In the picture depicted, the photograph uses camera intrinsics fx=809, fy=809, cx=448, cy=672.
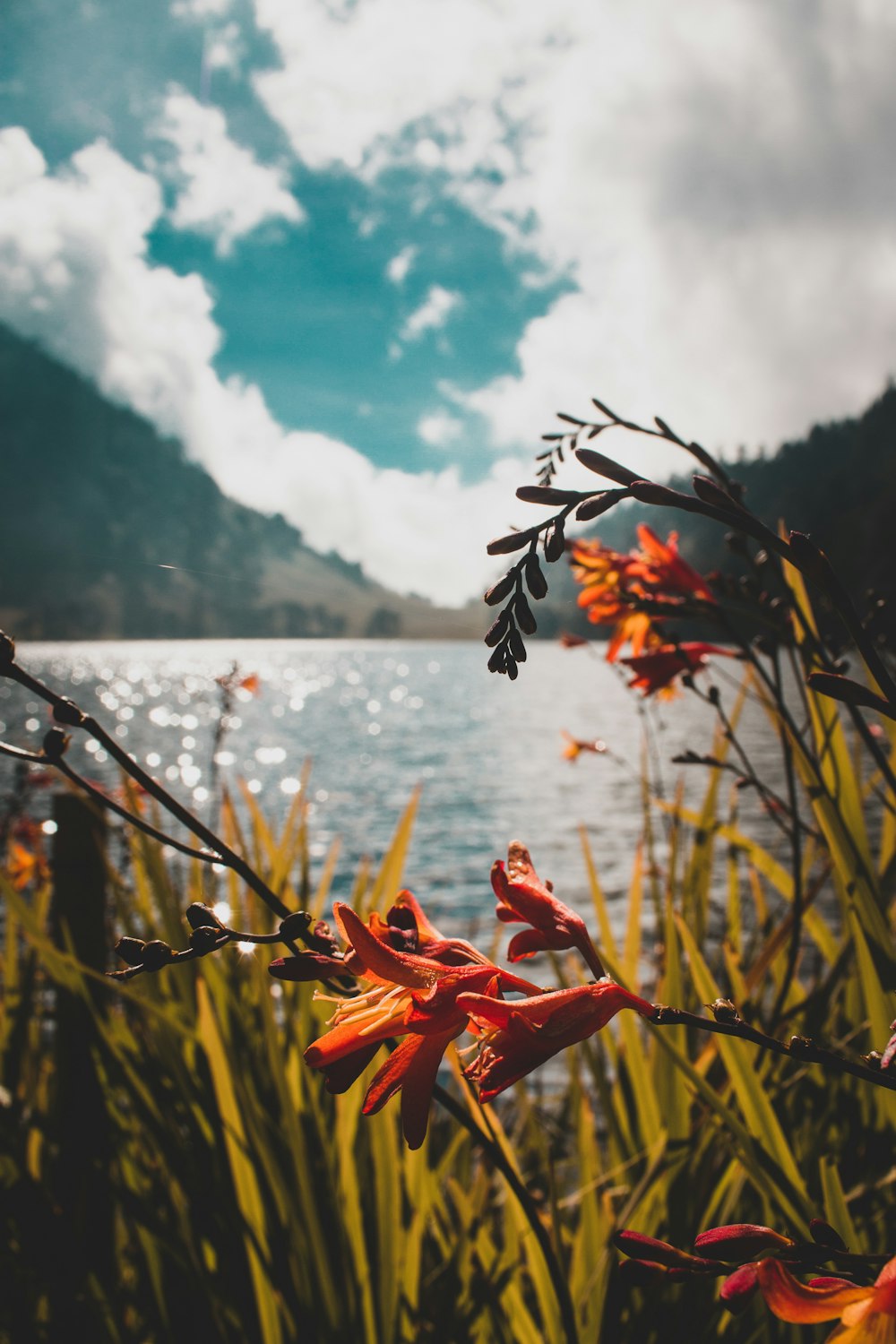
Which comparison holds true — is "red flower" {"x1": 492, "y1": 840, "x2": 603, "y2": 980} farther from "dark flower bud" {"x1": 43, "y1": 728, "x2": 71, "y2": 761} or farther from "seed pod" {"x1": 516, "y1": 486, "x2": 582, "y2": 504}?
"dark flower bud" {"x1": 43, "y1": 728, "x2": 71, "y2": 761}

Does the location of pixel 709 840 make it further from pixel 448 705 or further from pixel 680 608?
pixel 448 705

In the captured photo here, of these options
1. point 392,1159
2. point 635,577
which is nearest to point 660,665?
point 635,577

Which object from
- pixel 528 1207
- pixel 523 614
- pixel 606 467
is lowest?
pixel 528 1207

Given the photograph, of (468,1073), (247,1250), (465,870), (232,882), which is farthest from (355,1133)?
(465,870)

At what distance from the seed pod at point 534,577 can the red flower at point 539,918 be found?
17cm

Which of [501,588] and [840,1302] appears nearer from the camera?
[840,1302]

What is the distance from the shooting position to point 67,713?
25.9 inches

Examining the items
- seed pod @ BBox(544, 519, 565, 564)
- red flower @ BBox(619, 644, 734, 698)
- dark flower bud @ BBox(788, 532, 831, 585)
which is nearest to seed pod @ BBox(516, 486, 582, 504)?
seed pod @ BBox(544, 519, 565, 564)

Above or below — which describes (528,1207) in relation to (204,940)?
below

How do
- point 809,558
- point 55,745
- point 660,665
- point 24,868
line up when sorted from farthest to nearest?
1. point 24,868
2. point 660,665
3. point 55,745
4. point 809,558

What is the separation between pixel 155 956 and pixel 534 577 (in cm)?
35

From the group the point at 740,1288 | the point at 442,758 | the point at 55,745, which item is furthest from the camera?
the point at 442,758

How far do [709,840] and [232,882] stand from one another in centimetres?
130

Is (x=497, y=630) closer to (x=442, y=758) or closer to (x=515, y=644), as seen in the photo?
(x=515, y=644)
